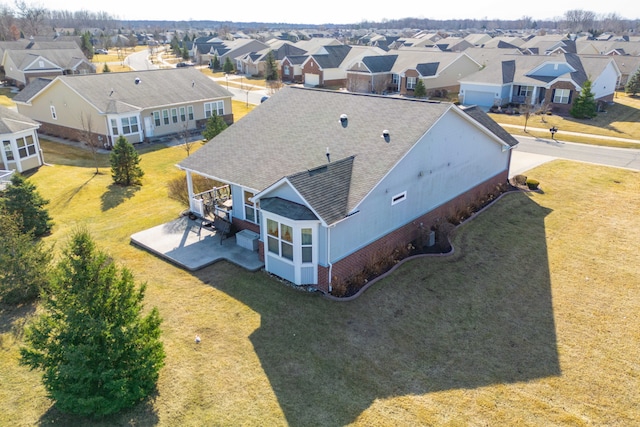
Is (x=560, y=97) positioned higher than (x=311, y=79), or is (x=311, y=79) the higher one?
(x=560, y=97)

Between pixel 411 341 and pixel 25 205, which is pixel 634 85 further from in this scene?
pixel 25 205

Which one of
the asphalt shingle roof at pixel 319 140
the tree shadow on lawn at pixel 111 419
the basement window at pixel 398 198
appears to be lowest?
the tree shadow on lawn at pixel 111 419

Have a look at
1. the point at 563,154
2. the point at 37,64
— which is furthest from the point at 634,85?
the point at 37,64

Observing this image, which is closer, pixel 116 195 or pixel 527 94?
pixel 116 195

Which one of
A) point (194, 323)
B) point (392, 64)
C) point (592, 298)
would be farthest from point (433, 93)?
point (194, 323)

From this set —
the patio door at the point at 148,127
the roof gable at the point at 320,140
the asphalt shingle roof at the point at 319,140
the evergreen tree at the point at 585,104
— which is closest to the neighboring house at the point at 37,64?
the patio door at the point at 148,127

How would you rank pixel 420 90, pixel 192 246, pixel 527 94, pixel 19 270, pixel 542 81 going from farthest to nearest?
pixel 420 90, pixel 527 94, pixel 542 81, pixel 192 246, pixel 19 270

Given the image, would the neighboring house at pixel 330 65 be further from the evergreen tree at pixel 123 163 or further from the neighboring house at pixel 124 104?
the evergreen tree at pixel 123 163
